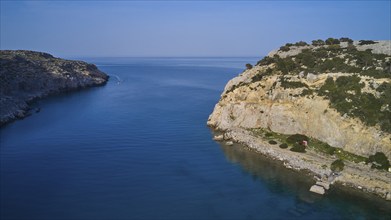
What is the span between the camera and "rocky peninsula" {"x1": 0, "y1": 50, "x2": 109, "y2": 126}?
93.1 metres

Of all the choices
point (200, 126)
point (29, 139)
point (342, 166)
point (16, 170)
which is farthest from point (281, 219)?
point (29, 139)

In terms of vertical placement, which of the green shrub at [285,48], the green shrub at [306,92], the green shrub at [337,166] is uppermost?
the green shrub at [285,48]

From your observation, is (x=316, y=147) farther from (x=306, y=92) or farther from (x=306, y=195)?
(x=306, y=195)

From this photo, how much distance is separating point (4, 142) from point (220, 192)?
45816mm

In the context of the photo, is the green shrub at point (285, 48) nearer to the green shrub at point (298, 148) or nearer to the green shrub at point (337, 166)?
the green shrub at point (298, 148)

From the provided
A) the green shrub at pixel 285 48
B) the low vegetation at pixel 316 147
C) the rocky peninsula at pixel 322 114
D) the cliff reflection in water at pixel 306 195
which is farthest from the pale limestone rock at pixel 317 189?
the green shrub at pixel 285 48

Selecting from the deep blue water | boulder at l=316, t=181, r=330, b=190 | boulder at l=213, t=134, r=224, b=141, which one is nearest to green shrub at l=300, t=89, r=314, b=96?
the deep blue water

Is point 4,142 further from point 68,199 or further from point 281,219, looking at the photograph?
point 281,219

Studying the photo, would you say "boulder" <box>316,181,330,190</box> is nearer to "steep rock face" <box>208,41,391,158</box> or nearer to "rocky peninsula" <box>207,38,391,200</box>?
"rocky peninsula" <box>207,38,391,200</box>

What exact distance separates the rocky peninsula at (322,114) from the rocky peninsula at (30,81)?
54226mm

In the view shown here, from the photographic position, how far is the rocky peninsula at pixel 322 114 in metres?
49.5

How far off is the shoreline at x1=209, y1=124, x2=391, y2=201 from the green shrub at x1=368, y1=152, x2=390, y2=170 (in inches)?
39.0

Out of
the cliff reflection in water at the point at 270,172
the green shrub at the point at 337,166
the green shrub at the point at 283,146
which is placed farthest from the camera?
the green shrub at the point at 283,146

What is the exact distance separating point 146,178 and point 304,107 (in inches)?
1269
